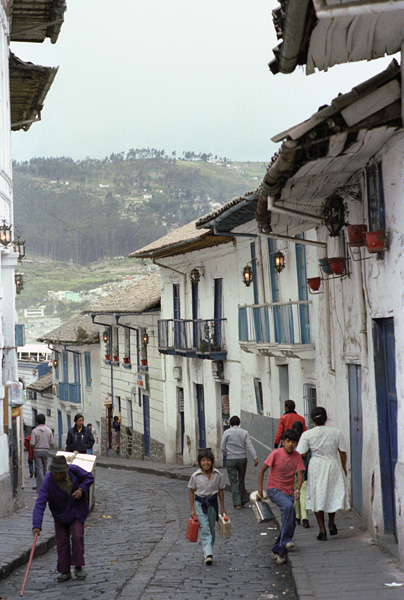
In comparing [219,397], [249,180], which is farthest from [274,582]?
[249,180]

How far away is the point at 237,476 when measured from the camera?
14523 millimetres

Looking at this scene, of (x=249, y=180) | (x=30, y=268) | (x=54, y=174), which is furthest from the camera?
(x=249, y=180)

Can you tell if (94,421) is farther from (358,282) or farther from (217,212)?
A: (358,282)

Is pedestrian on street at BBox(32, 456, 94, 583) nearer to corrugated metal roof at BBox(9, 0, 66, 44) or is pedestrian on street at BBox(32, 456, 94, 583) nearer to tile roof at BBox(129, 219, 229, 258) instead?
corrugated metal roof at BBox(9, 0, 66, 44)

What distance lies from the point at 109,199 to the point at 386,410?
154 m

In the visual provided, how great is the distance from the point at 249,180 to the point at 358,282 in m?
191

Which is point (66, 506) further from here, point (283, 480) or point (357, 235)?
point (357, 235)

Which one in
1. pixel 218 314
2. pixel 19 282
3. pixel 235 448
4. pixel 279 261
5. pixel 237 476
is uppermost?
pixel 279 261

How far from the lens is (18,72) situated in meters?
17.6

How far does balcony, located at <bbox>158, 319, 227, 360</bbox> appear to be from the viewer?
76.3ft

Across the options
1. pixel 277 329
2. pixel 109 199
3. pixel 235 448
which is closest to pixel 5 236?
pixel 235 448

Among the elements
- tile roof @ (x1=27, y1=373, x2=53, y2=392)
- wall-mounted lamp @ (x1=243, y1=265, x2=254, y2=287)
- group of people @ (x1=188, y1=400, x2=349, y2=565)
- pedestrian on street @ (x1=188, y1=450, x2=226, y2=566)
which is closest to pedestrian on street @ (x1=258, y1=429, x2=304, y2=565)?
group of people @ (x1=188, y1=400, x2=349, y2=565)

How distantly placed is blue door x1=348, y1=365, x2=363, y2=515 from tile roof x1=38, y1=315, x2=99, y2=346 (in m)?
25.2

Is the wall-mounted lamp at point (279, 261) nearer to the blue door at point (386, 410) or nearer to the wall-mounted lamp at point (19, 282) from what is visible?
the wall-mounted lamp at point (19, 282)
